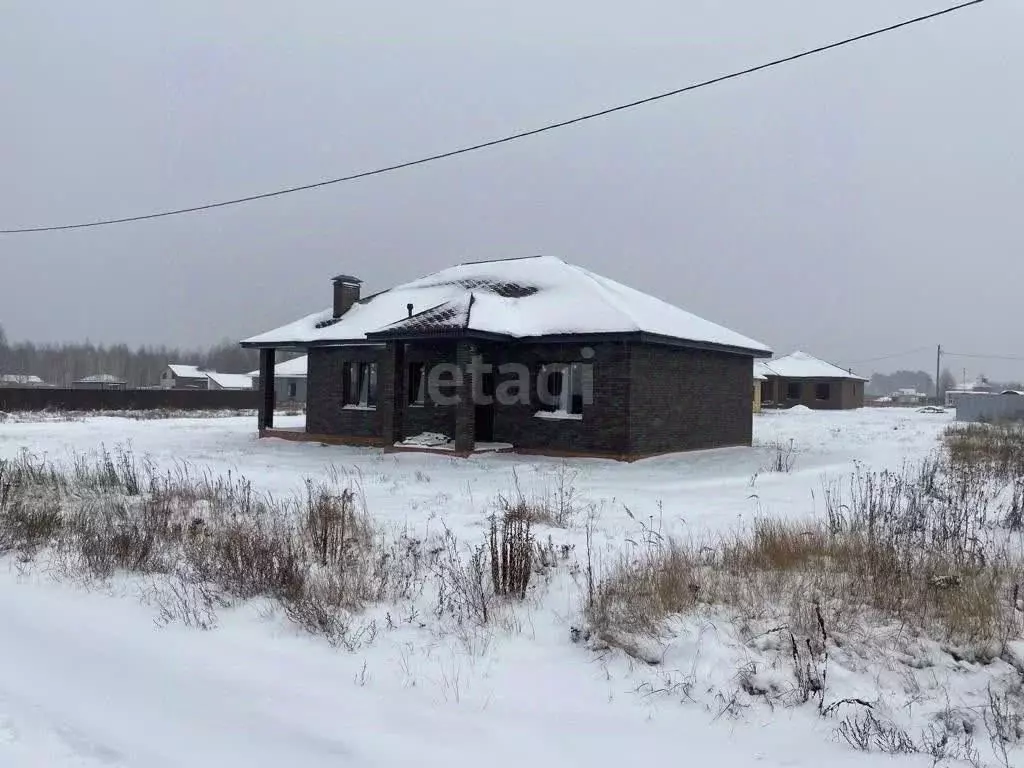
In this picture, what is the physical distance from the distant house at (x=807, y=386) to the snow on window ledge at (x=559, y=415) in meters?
38.1

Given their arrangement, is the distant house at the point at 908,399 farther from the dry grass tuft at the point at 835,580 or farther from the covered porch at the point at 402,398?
the dry grass tuft at the point at 835,580

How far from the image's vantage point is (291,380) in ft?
207

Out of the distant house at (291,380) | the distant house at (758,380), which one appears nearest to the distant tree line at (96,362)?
the distant house at (291,380)

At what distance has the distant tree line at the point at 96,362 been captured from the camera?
115938 mm

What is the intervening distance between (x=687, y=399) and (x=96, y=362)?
435 ft

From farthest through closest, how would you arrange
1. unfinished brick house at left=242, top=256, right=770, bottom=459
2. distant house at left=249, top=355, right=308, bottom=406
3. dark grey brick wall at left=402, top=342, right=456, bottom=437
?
distant house at left=249, top=355, right=308, bottom=406, dark grey brick wall at left=402, top=342, right=456, bottom=437, unfinished brick house at left=242, top=256, right=770, bottom=459

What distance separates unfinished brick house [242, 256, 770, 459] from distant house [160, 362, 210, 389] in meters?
64.5

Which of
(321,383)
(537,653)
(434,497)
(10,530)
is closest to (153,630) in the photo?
(537,653)

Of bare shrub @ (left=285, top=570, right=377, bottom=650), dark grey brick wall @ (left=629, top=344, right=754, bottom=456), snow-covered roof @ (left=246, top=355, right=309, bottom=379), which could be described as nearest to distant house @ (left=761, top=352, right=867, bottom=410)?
dark grey brick wall @ (left=629, top=344, right=754, bottom=456)

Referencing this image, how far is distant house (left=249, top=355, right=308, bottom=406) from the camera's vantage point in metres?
59.1

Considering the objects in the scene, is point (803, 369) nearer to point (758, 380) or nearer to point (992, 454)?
point (758, 380)

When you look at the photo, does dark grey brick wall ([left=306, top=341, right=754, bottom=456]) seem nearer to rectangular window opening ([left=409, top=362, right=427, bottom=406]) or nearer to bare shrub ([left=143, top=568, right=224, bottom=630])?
rectangular window opening ([left=409, top=362, right=427, bottom=406])

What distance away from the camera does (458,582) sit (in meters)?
5.78

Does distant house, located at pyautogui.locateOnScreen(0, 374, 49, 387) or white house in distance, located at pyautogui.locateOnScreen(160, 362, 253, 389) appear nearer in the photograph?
distant house, located at pyautogui.locateOnScreen(0, 374, 49, 387)
